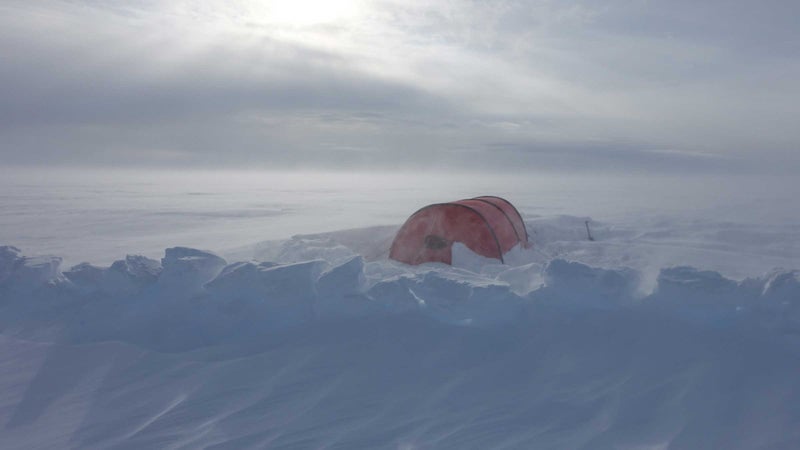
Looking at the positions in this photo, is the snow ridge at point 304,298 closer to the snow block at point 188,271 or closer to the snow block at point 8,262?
the snow block at point 188,271

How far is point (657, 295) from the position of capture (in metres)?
3.85

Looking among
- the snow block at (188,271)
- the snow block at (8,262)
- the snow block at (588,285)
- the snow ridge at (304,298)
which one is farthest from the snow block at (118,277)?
the snow block at (588,285)

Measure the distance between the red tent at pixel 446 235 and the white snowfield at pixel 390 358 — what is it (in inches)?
109

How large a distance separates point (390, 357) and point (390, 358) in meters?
0.01

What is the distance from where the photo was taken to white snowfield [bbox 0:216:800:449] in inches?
108

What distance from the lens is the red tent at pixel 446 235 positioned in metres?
7.79

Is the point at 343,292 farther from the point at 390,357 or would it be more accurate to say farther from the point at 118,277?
the point at 118,277

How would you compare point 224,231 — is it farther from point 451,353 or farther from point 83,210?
point 451,353

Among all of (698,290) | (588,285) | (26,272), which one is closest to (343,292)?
(588,285)

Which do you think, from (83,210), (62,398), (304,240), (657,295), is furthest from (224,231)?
(657,295)

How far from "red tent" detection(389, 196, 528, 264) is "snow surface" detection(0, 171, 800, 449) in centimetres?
281

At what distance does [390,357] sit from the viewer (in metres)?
3.46

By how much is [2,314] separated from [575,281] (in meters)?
4.95

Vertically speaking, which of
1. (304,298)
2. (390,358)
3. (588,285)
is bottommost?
(390,358)
